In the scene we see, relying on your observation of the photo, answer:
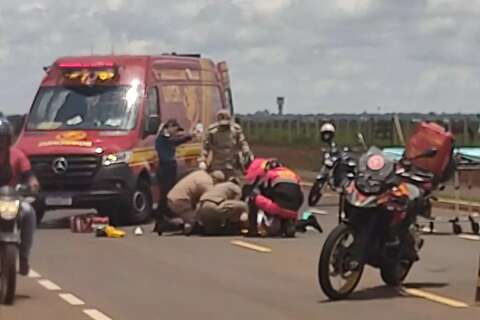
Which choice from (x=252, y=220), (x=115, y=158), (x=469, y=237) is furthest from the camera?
(x=115, y=158)

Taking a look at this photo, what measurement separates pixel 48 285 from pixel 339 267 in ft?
10.8

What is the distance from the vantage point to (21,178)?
13930 mm

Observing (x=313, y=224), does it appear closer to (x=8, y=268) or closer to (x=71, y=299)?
(x=71, y=299)

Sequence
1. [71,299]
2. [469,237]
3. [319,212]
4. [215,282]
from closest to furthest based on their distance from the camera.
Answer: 1. [71,299]
2. [215,282]
3. [469,237]
4. [319,212]

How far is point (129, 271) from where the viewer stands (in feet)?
53.6

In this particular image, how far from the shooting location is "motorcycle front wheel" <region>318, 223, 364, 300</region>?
13219mm

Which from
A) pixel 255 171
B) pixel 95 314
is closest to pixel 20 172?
pixel 95 314

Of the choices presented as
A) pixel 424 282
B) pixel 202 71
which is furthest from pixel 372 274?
pixel 202 71

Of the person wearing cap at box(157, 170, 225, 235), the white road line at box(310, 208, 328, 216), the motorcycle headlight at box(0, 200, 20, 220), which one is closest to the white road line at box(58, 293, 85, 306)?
the motorcycle headlight at box(0, 200, 20, 220)

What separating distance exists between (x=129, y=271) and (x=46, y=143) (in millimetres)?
8119

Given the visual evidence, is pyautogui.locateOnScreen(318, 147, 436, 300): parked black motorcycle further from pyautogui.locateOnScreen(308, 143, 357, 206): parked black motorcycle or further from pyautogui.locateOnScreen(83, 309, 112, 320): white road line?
pyautogui.locateOnScreen(308, 143, 357, 206): parked black motorcycle

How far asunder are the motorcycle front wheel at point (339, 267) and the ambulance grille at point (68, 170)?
10753 mm

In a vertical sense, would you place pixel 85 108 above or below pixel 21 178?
above

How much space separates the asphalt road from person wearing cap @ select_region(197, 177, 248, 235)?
532 mm
